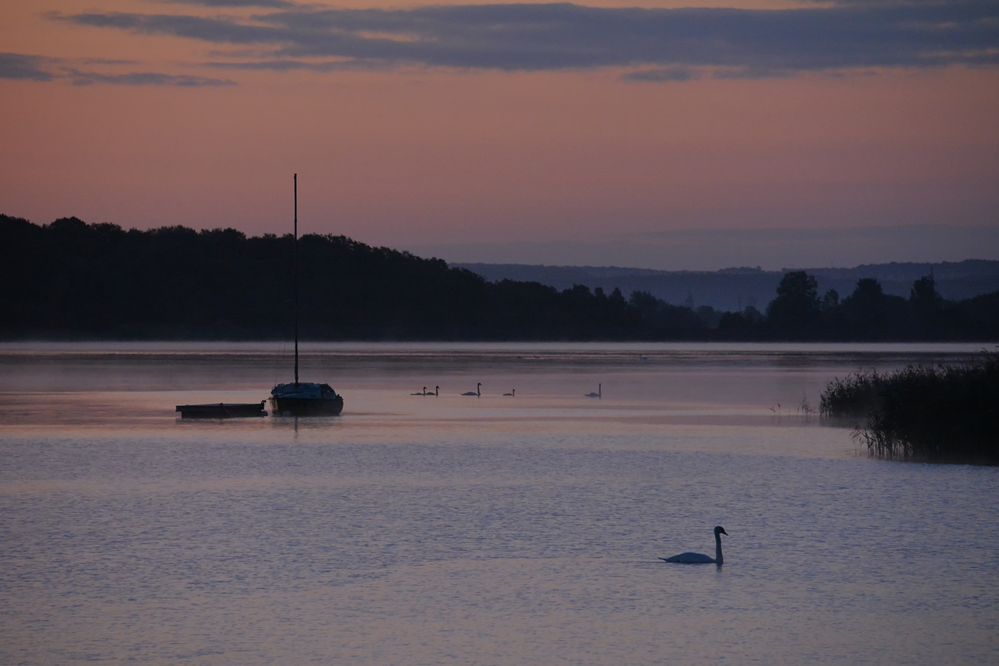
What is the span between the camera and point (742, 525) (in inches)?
1097

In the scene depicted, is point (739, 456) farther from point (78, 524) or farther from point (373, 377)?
point (373, 377)

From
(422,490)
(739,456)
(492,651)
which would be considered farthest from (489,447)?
(492,651)

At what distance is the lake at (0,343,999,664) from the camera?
18.5 m

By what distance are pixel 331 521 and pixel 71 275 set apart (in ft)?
543

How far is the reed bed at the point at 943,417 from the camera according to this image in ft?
120

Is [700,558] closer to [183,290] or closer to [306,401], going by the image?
[306,401]

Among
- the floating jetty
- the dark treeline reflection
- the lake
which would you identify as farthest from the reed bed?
the dark treeline reflection

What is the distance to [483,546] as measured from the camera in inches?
993

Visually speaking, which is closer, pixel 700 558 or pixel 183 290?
pixel 700 558

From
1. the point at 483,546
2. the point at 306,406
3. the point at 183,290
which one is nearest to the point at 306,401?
the point at 306,406

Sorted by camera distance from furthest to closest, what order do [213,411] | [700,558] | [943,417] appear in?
[213,411] → [943,417] → [700,558]

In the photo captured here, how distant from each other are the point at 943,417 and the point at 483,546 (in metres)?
17.0

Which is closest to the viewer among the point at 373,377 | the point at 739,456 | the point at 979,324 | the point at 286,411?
the point at 739,456

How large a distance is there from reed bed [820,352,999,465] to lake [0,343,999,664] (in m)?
0.97
